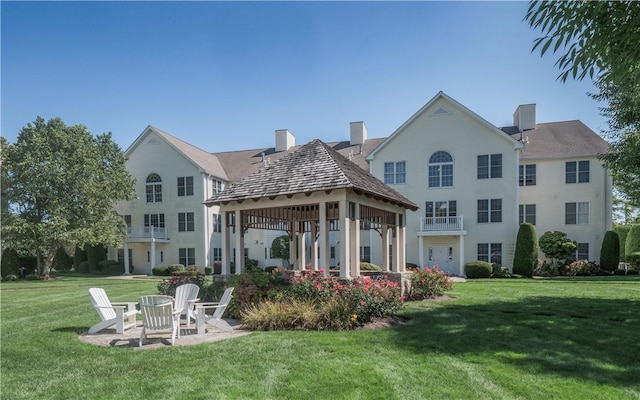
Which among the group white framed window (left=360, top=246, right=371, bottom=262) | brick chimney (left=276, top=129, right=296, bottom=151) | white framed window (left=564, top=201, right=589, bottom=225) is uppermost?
brick chimney (left=276, top=129, right=296, bottom=151)

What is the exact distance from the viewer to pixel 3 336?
322 inches

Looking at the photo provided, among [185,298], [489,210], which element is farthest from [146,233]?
[489,210]

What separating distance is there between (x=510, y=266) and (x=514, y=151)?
7.90m

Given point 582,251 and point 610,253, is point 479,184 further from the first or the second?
point 610,253

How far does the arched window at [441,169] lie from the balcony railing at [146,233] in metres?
22.2

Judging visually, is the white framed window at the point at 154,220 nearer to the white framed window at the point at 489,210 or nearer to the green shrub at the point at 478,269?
the green shrub at the point at 478,269

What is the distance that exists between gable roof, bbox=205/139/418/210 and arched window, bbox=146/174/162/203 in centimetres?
2282

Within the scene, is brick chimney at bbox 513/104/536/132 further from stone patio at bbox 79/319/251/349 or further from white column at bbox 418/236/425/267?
stone patio at bbox 79/319/251/349

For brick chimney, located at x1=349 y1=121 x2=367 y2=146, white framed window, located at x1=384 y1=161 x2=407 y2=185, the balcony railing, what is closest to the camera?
white framed window, located at x1=384 y1=161 x2=407 y2=185

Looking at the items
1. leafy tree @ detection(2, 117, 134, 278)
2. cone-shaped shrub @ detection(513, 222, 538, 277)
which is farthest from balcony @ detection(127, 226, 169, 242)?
cone-shaped shrub @ detection(513, 222, 538, 277)

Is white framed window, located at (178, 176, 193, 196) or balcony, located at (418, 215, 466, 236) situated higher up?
white framed window, located at (178, 176, 193, 196)

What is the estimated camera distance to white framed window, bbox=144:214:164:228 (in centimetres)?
3247

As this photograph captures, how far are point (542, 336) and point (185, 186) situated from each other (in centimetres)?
2910

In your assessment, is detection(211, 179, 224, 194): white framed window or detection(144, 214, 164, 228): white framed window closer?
detection(144, 214, 164, 228): white framed window
